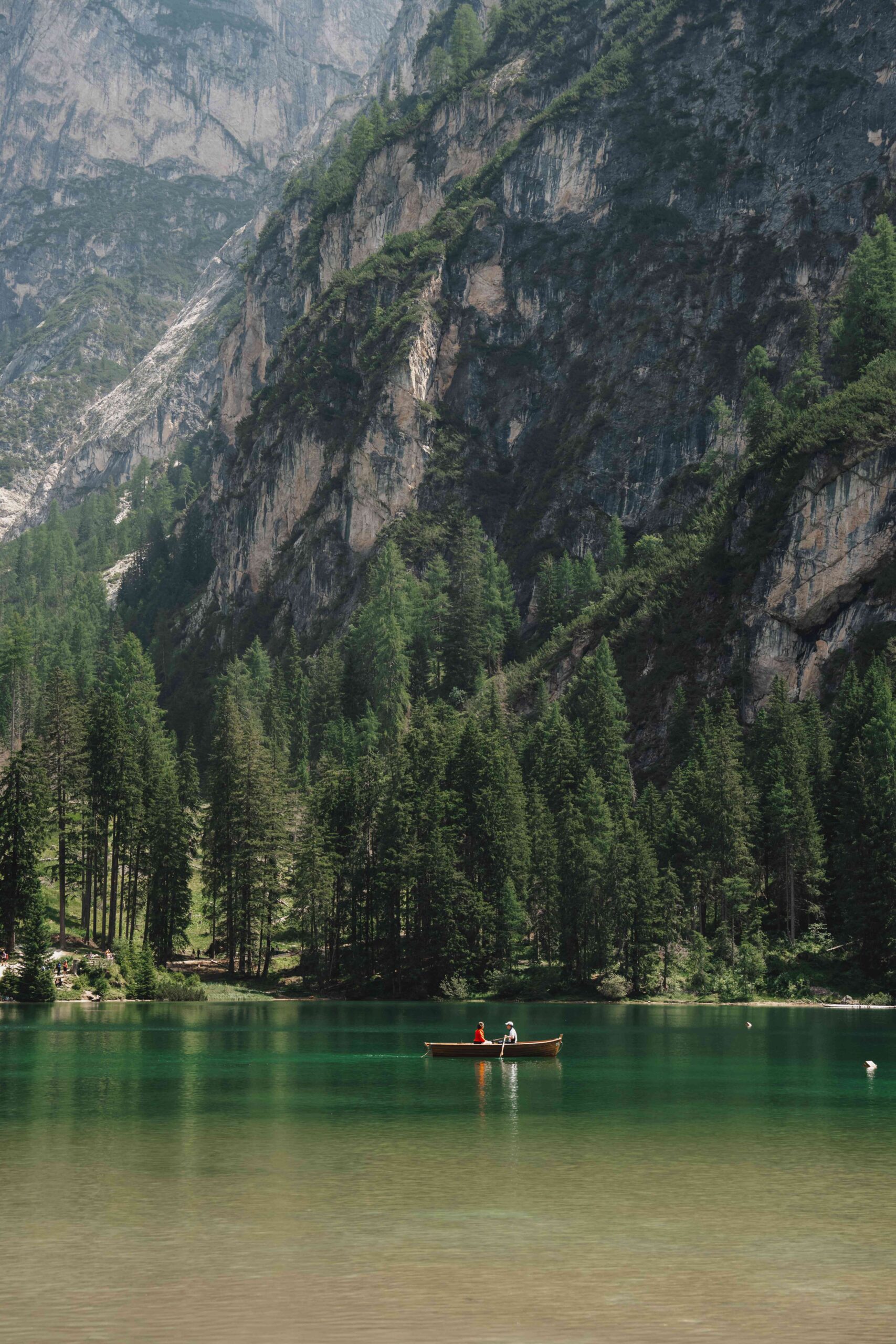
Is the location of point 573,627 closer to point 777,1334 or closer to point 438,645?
point 438,645

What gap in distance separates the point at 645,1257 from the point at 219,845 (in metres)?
90.7

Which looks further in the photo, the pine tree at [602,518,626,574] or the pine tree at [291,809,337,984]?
the pine tree at [602,518,626,574]

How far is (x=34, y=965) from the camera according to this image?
9275cm

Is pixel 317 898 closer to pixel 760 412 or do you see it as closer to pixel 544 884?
pixel 544 884

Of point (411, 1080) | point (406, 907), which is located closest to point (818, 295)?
point (406, 907)

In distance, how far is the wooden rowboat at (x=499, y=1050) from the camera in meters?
62.2

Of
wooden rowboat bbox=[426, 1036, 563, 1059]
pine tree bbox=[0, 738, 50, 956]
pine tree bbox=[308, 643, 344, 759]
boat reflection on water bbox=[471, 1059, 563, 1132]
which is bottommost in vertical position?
boat reflection on water bbox=[471, 1059, 563, 1132]

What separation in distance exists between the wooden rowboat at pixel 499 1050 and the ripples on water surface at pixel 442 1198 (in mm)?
599

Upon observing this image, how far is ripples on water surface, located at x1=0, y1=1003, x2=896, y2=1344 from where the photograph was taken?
22344mm

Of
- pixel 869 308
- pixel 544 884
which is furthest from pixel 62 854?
pixel 869 308

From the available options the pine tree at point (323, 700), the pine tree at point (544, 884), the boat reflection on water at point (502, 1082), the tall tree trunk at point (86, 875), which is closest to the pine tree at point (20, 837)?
the tall tree trunk at point (86, 875)

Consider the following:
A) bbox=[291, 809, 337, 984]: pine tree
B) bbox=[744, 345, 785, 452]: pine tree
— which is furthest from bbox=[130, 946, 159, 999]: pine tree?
bbox=[744, 345, 785, 452]: pine tree

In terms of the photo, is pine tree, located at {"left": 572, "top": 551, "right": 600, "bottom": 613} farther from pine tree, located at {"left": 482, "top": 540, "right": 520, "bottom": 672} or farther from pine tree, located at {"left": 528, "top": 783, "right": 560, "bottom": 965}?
pine tree, located at {"left": 528, "top": 783, "right": 560, "bottom": 965}

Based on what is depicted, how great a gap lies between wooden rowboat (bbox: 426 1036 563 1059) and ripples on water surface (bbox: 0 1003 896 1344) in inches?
23.6
